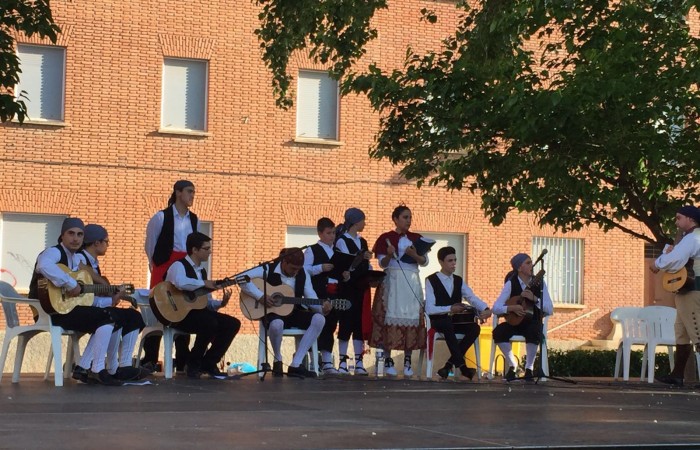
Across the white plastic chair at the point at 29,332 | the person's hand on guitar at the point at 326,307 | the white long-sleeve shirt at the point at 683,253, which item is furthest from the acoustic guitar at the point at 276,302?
the white long-sleeve shirt at the point at 683,253

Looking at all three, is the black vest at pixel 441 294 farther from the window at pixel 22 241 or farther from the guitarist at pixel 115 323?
the window at pixel 22 241

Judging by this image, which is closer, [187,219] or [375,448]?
[375,448]

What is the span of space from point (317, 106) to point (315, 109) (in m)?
0.07

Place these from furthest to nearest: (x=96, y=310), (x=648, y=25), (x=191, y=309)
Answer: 1. (x=648, y=25)
2. (x=191, y=309)
3. (x=96, y=310)

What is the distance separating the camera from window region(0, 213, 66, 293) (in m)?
25.4

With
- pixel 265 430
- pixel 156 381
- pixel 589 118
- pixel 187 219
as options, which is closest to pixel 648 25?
pixel 589 118

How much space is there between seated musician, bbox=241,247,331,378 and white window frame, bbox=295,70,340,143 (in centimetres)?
1229

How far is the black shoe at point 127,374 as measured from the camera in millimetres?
13195

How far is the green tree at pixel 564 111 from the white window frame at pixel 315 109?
26.6 feet

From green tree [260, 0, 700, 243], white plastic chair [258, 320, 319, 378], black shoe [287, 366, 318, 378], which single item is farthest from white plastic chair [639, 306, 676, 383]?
black shoe [287, 366, 318, 378]

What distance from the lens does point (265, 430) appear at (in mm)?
8727

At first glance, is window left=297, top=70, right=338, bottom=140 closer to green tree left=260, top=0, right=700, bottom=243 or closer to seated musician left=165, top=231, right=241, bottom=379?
green tree left=260, top=0, right=700, bottom=243

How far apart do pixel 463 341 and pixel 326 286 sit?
175 cm

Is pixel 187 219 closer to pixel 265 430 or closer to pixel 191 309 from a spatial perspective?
pixel 191 309
